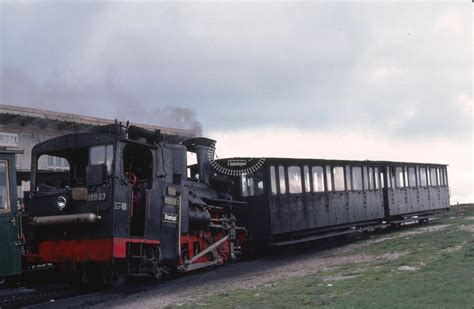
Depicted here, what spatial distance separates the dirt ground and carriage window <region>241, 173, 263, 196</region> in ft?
6.41

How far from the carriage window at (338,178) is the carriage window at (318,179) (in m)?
0.96

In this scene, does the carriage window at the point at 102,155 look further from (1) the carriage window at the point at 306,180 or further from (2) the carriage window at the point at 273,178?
(1) the carriage window at the point at 306,180

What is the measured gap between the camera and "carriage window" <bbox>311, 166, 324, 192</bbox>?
18203mm

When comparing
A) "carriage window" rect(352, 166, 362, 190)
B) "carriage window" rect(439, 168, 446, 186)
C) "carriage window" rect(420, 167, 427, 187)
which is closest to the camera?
"carriage window" rect(352, 166, 362, 190)

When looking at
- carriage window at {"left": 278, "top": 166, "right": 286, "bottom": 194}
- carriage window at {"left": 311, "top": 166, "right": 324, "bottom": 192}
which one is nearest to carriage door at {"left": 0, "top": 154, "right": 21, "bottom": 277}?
carriage window at {"left": 278, "top": 166, "right": 286, "bottom": 194}

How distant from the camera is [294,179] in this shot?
17.3 meters

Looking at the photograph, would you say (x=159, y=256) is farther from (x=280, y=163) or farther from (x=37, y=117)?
(x=37, y=117)

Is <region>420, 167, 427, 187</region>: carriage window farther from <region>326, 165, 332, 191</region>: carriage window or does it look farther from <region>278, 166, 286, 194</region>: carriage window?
<region>278, 166, 286, 194</region>: carriage window

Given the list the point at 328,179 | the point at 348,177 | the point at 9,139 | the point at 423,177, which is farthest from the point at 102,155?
the point at 423,177

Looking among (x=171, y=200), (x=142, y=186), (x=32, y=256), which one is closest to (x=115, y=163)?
(x=142, y=186)

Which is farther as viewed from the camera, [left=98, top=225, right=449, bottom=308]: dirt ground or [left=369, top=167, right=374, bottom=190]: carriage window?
[left=369, top=167, right=374, bottom=190]: carriage window

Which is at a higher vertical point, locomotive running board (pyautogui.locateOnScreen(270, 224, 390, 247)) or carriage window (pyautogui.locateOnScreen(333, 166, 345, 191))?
carriage window (pyautogui.locateOnScreen(333, 166, 345, 191))

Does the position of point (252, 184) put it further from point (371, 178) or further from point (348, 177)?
point (371, 178)

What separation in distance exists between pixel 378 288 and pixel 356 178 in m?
13.3
